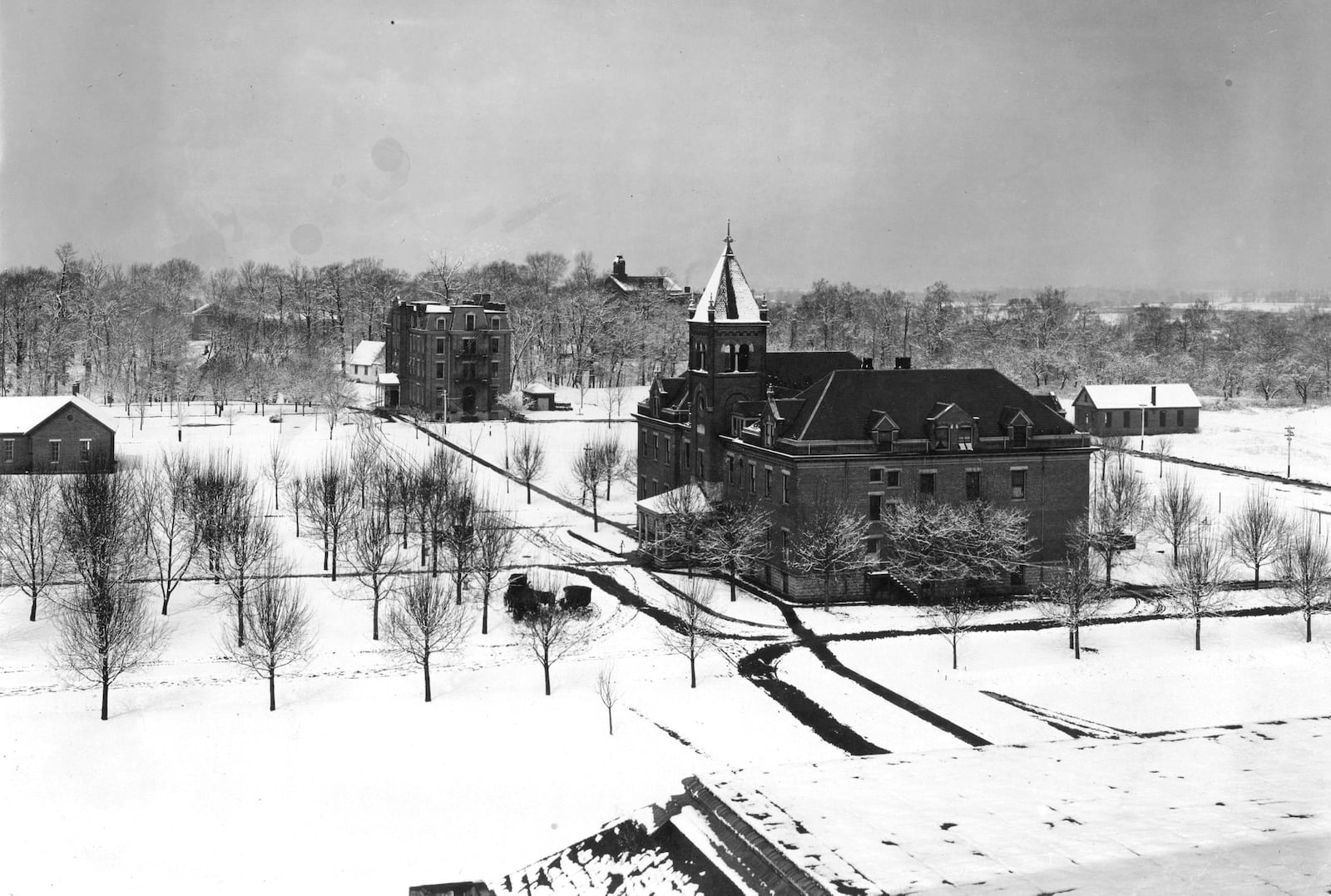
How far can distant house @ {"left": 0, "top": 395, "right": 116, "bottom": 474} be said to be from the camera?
67625 mm

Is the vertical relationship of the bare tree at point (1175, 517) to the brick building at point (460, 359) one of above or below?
below

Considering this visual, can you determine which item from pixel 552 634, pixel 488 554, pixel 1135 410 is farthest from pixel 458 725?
pixel 1135 410

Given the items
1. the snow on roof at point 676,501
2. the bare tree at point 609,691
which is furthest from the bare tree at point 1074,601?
the bare tree at point 609,691

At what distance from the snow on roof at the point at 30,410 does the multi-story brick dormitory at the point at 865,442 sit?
32.0 metres

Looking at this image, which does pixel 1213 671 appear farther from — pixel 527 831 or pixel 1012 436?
pixel 527 831

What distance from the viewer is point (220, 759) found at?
37031 mm

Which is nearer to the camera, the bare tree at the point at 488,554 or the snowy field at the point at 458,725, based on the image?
the snowy field at the point at 458,725

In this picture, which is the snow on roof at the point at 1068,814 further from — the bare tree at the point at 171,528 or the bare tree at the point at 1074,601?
the bare tree at the point at 171,528

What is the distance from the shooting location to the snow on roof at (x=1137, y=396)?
102 metres

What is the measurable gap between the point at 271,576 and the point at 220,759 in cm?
1033

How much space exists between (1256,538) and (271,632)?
41.5 meters

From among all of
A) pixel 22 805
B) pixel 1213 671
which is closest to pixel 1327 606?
pixel 1213 671

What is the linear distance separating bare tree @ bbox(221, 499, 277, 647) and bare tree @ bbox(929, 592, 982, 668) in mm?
25186

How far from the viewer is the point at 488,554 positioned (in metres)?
49.2
